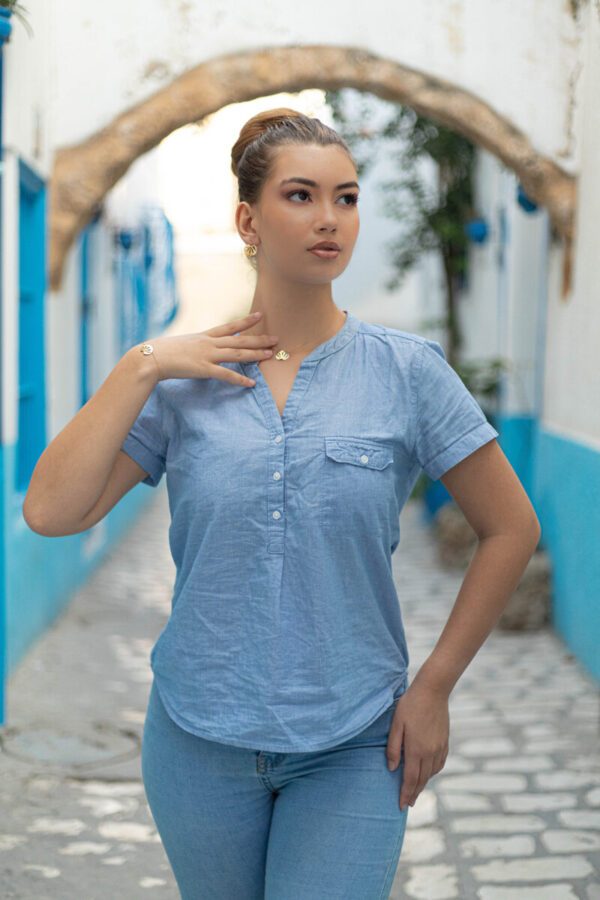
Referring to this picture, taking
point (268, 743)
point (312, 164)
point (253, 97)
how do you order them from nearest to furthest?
point (268, 743)
point (312, 164)
point (253, 97)

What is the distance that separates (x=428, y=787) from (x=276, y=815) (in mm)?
2746

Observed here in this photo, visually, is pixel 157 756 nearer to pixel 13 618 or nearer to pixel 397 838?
pixel 397 838

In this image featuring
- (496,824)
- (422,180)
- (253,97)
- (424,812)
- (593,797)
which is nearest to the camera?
(496,824)

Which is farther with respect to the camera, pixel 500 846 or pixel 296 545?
pixel 500 846

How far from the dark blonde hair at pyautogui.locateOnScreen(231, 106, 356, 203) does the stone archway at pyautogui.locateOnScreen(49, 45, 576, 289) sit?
494cm

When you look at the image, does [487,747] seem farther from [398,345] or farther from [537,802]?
[398,345]

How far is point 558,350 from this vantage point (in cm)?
754

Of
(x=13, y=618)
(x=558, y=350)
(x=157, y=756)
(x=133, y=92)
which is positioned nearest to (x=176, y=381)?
(x=157, y=756)

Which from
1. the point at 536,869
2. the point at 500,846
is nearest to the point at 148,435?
the point at 536,869

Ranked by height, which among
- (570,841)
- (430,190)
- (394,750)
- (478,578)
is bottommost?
(570,841)

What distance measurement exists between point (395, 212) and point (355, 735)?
966 centimetres

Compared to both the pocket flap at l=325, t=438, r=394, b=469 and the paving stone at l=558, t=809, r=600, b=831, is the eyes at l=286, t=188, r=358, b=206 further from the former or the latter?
the paving stone at l=558, t=809, r=600, b=831

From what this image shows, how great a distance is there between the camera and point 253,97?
680 centimetres

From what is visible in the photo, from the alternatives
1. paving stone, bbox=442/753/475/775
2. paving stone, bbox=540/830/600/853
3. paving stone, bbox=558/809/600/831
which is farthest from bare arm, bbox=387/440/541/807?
paving stone, bbox=442/753/475/775
